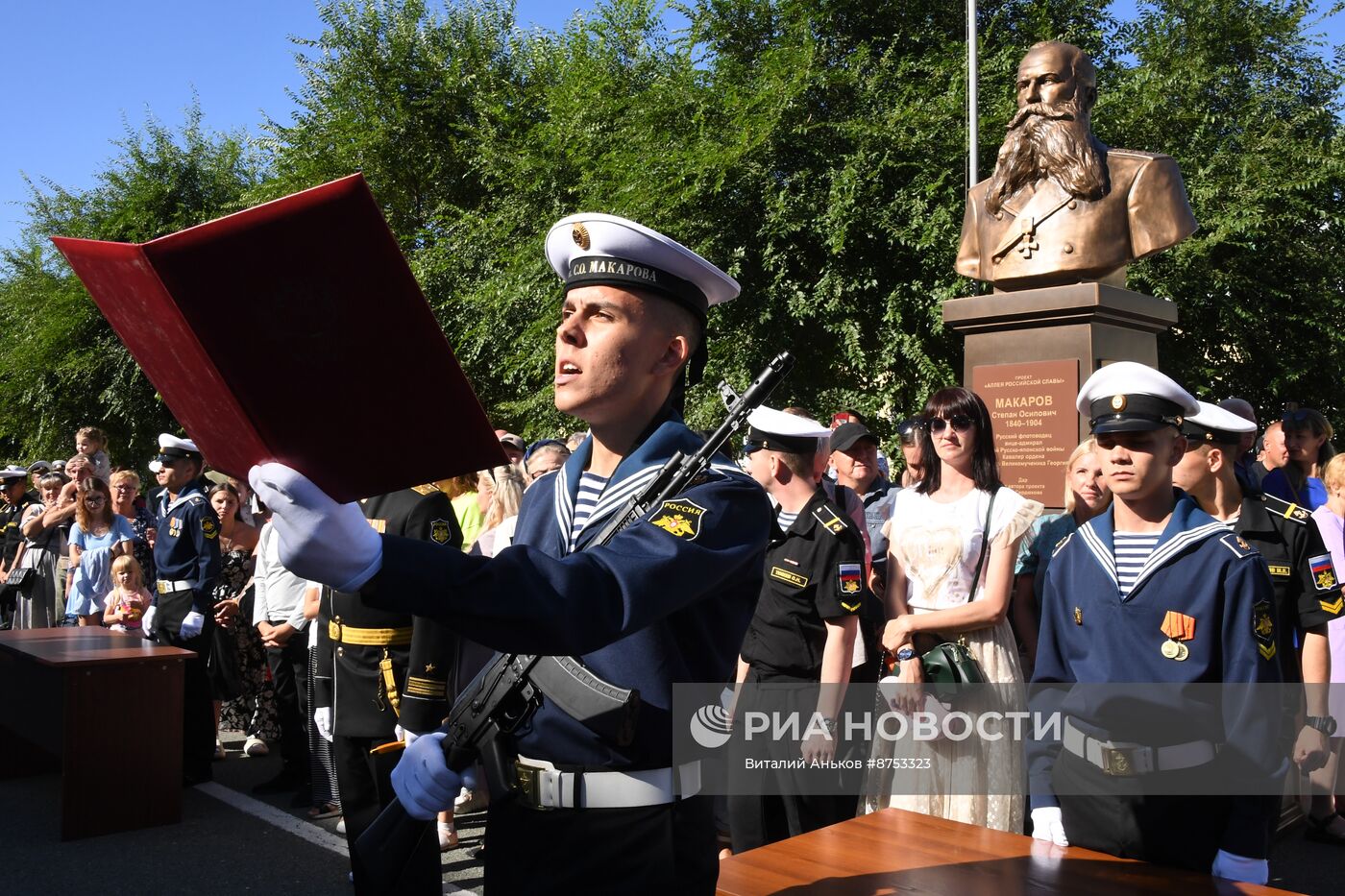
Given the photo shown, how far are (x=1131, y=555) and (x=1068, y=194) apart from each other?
4.55 metres

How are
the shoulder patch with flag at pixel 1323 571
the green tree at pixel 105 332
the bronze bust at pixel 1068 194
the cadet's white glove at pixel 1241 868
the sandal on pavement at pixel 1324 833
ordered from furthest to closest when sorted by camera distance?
the green tree at pixel 105 332, the bronze bust at pixel 1068 194, the sandal on pavement at pixel 1324 833, the shoulder patch with flag at pixel 1323 571, the cadet's white glove at pixel 1241 868

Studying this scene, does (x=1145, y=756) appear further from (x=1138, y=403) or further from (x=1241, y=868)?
(x=1138, y=403)

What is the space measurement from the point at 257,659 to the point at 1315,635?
20.0 ft

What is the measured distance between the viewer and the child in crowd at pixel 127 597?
25.8 feet

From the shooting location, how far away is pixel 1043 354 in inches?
268

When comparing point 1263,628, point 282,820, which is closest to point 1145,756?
point 1263,628

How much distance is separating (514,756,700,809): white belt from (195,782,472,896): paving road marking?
123 inches

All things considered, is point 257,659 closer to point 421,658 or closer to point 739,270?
point 421,658

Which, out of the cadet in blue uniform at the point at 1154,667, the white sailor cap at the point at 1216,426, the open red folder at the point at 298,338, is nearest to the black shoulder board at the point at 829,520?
the white sailor cap at the point at 1216,426

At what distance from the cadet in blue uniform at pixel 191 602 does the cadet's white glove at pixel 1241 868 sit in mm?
5973

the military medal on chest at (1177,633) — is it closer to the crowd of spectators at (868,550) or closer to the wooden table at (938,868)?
the wooden table at (938,868)

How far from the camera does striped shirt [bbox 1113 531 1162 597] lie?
2.94 metres

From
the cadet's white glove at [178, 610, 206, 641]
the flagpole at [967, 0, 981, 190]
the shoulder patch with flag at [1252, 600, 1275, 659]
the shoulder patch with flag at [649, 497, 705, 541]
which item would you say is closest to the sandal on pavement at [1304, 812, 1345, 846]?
the shoulder patch with flag at [1252, 600, 1275, 659]

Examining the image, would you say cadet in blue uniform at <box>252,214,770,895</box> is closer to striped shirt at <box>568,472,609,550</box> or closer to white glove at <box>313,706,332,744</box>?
striped shirt at <box>568,472,609,550</box>
